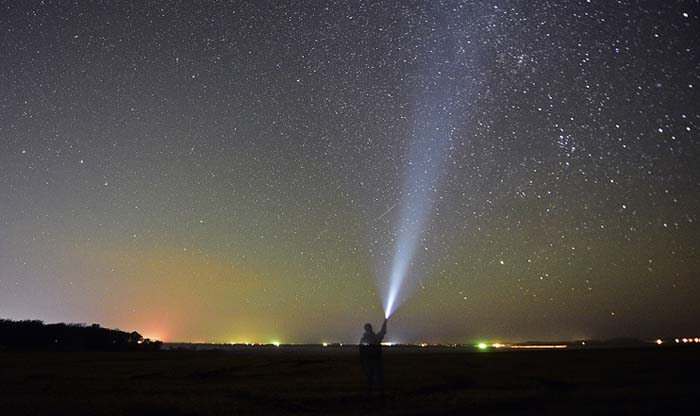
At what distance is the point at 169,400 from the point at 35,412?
3.24 meters

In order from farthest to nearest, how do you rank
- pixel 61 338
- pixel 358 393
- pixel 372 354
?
pixel 61 338
pixel 358 393
pixel 372 354

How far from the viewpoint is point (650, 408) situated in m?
12.0

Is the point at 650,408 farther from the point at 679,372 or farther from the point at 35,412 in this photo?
the point at 35,412

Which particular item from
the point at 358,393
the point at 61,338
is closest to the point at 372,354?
the point at 358,393

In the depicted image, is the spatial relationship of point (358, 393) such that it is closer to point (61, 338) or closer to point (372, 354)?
point (372, 354)

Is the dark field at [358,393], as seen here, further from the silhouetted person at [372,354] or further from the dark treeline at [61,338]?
the dark treeline at [61,338]

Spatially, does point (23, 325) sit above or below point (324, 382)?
above

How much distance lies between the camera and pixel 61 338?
6359 centimetres

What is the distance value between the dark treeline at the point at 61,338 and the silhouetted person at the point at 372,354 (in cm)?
5133

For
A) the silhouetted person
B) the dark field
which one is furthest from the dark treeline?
the silhouetted person

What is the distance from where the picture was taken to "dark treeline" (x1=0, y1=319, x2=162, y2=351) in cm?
5950

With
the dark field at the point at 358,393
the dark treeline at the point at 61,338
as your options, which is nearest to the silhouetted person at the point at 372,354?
the dark field at the point at 358,393

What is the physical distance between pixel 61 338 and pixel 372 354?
191ft

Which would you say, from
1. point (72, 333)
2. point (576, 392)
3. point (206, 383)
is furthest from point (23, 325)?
point (576, 392)
